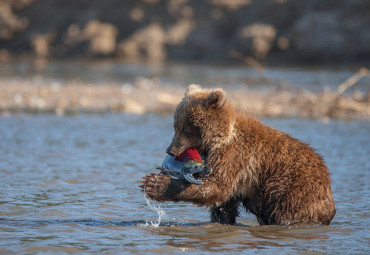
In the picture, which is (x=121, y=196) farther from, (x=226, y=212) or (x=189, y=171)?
(x=189, y=171)

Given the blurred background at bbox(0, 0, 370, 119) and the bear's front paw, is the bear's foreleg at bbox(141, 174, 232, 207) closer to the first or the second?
the bear's front paw

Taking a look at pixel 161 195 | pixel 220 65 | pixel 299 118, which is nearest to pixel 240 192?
pixel 161 195

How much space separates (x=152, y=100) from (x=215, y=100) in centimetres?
1072

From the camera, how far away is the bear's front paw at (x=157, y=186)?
5426mm

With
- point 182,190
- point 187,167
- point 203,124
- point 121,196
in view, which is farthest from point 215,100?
point 121,196

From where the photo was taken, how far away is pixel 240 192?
577 cm

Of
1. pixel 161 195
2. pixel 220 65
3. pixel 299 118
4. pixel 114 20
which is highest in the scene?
pixel 114 20

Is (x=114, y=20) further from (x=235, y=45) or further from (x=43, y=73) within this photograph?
(x=43, y=73)

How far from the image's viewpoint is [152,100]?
642 inches

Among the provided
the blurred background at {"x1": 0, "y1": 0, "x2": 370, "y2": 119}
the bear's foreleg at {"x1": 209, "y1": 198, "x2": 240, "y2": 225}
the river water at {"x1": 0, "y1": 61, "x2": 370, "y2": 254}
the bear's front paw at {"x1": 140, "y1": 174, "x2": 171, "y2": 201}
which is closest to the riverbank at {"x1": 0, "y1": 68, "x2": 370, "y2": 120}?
the blurred background at {"x1": 0, "y1": 0, "x2": 370, "y2": 119}

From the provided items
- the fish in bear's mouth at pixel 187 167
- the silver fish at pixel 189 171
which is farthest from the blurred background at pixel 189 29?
the silver fish at pixel 189 171

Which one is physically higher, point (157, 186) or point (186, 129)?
point (186, 129)

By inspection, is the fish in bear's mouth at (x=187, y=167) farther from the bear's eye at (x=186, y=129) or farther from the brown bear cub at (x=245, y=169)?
the bear's eye at (x=186, y=129)

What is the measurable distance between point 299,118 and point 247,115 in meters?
7.86
